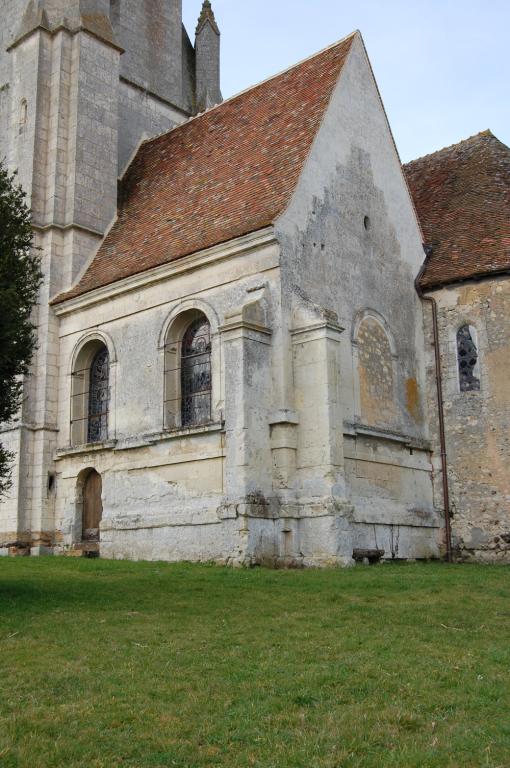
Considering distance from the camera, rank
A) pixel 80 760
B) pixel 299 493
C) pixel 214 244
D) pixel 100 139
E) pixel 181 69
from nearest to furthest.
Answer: pixel 80 760 < pixel 299 493 < pixel 214 244 < pixel 100 139 < pixel 181 69

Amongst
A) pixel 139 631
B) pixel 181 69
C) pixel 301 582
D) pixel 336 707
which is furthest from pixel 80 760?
pixel 181 69

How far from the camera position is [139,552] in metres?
17.3

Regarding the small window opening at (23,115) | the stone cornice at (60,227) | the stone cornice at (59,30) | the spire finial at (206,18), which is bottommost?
the stone cornice at (60,227)

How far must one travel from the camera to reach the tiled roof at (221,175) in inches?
701

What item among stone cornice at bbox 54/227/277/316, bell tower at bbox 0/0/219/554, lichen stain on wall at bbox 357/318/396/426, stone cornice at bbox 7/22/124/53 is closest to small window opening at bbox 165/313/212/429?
stone cornice at bbox 54/227/277/316

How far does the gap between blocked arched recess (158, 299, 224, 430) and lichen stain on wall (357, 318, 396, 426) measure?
3234 mm

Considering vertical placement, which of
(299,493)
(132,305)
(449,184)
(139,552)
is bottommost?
(139,552)

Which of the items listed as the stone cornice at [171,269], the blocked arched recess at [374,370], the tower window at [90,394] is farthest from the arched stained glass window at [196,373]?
the blocked arched recess at [374,370]

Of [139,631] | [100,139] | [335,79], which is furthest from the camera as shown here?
[100,139]

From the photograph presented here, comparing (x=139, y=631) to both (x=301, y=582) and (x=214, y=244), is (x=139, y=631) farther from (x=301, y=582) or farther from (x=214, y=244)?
(x=214, y=244)

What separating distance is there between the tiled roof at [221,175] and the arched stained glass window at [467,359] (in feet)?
18.4

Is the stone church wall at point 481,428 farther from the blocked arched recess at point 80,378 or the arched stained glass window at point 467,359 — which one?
the blocked arched recess at point 80,378

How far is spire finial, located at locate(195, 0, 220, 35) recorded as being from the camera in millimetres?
28219

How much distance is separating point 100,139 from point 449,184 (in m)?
9.62
